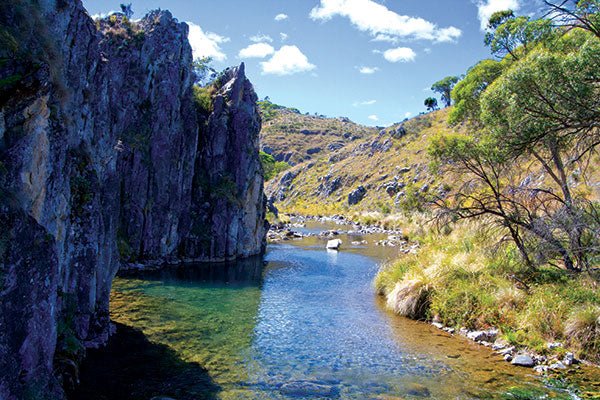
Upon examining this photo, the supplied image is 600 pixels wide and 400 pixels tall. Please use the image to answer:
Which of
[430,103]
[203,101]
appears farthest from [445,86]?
[203,101]

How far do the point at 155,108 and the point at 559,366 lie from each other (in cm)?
3312

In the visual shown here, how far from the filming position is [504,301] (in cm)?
1855

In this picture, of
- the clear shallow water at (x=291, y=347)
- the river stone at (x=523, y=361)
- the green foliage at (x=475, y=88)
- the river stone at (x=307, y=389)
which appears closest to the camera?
the river stone at (x=307, y=389)

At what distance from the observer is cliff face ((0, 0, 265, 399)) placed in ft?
28.9

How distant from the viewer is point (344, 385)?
13719 mm

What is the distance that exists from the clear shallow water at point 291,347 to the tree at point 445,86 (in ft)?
388

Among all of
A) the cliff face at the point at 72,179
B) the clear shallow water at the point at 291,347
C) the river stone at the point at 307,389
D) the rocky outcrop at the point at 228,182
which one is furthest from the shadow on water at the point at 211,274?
the river stone at the point at 307,389

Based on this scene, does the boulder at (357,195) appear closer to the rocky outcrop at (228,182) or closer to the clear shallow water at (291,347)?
the rocky outcrop at (228,182)

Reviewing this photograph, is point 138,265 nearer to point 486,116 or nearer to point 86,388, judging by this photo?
point 86,388

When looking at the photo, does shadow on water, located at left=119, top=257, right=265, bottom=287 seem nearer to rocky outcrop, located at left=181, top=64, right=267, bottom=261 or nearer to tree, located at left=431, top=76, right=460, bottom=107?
rocky outcrop, located at left=181, top=64, right=267, bottom=261

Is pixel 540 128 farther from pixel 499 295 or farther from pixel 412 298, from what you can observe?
pixel 412 298

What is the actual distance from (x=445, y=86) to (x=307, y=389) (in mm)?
134571

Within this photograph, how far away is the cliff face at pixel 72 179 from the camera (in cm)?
880

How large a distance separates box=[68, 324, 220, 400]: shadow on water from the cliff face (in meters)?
0.74
